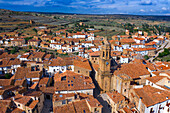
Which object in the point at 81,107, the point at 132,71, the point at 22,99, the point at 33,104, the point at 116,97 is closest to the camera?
the point at 81,107

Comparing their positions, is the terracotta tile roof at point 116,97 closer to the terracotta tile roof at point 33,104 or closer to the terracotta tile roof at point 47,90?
the terracotta tile roof at point 47,90

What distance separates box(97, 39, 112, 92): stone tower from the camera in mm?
35000

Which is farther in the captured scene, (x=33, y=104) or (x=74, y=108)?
(x=33, y=104)

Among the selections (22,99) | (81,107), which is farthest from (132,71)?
(22,99)

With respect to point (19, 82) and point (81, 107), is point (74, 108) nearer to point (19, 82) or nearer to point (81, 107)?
point (81, 107)

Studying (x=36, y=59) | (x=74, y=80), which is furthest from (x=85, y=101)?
(x=36, y=59)

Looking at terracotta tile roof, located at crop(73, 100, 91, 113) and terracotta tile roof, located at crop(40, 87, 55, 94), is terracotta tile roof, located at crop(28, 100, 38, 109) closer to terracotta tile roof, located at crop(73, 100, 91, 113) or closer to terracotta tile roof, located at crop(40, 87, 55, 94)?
terracotta tile roof, located at crop(40, 87, 55, 94)

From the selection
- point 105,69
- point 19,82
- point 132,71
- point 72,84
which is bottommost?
point 19,82

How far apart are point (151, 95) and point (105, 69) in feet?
38.4

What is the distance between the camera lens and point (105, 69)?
118 feet

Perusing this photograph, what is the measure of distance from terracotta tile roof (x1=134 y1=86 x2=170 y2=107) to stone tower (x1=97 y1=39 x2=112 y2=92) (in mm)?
7801

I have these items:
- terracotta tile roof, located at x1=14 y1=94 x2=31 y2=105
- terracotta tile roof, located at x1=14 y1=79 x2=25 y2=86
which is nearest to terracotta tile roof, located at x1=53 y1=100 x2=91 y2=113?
terracotta tile roof, located at x1=14 y1=94 x2=31 y2=105

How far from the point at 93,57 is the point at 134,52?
27.3 metres

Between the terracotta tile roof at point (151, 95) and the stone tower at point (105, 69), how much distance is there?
780cm
